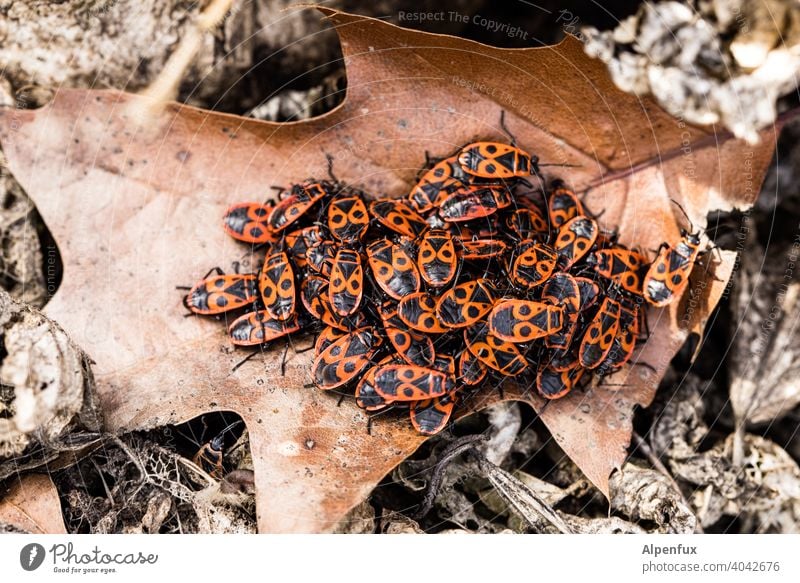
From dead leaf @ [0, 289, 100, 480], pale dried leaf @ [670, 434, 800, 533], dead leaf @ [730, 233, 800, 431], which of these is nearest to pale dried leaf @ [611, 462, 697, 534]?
pale dried leaf @ [670, 434, 800, 533]

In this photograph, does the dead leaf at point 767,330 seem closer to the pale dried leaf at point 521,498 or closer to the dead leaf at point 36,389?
the pale dried leaf at point 521,498

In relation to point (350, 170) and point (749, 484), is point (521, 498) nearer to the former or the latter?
point (749, 484)

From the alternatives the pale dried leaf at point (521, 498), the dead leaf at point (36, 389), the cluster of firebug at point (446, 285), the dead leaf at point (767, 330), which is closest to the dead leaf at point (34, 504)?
Answer: the dead leaf at point (36, 389)

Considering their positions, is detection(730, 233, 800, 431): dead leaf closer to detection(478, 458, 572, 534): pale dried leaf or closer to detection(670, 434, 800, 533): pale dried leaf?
detection(670, 434, 800, 533): pale dried leaf

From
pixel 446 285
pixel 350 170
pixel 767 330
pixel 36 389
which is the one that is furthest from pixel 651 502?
pixel 36 389
